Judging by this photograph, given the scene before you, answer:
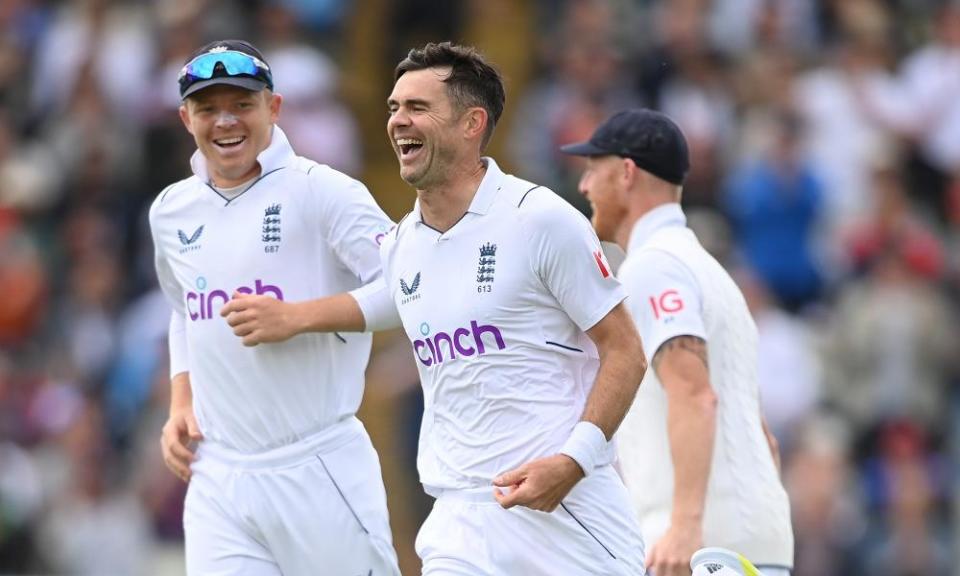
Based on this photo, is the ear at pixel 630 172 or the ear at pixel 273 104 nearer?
the ear at pixel 273 104

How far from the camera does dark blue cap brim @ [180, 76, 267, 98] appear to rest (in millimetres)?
7152

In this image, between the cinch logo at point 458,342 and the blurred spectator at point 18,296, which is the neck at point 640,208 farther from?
the blurred spectator at point 18,296

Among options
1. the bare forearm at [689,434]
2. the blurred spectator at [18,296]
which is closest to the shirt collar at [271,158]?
the bare forearm at [689,434]

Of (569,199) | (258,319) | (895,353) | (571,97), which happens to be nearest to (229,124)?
(258,319)

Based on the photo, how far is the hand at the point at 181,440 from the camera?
750cm

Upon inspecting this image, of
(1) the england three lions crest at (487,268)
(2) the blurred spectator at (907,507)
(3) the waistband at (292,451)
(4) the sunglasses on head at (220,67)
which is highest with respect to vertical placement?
(4) the sunglasses on head at (220,67)

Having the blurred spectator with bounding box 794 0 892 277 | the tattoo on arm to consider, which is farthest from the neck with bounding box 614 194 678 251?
the blurred spectator with bounding box 794 0 892 277

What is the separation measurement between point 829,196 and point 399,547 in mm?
4036

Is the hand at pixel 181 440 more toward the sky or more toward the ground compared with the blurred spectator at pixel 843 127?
more toward the ground

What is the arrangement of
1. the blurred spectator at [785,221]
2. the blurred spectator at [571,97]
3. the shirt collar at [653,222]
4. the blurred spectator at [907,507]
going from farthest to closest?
1. the blurred spectator at [571,97]
2. the blurred spectator at [785,221]
3. the blurred spectator at [907,507]
4. the shirt collar at [653,222]

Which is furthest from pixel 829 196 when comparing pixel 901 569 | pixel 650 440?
pixel 650 440

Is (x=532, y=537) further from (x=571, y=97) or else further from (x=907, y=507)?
(x=571, y=97)

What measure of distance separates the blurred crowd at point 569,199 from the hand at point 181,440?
4790 mm

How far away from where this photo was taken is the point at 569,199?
44.8 ft
